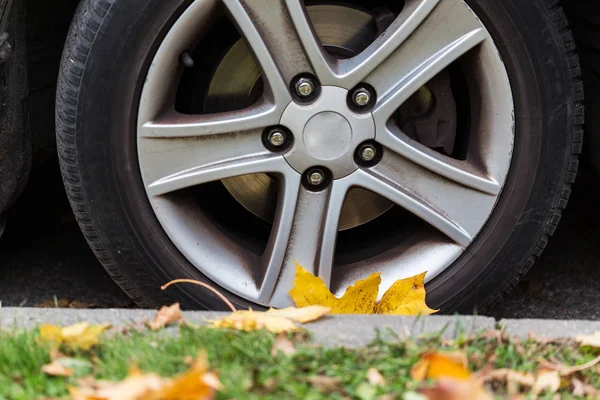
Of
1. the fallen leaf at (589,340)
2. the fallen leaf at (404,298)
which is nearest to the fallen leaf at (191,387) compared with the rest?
the fallen leaf at (589,340)

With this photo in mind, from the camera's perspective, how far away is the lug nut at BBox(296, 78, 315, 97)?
2016mm

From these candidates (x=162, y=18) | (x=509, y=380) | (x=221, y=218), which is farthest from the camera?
(x=221, y=218)

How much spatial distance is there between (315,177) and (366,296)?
36cm

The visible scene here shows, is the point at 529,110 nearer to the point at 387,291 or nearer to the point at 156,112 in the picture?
the point at 387,291

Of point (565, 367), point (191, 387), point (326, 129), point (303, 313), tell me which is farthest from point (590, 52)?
point (191, 387)

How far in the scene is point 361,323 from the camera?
5.51 ft

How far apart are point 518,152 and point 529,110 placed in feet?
0.39

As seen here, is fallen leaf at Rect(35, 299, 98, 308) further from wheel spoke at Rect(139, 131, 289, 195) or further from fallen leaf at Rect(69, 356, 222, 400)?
fallen leaf at Rect(69, 356, 222, 400)

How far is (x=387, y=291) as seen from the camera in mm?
2133

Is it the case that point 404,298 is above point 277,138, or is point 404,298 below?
below

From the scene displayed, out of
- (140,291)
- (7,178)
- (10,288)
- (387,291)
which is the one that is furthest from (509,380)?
(10,288)

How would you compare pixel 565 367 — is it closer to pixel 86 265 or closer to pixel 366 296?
pixel 366 296

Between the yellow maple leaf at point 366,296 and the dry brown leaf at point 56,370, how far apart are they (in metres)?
0.71

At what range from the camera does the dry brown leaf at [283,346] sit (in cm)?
150
